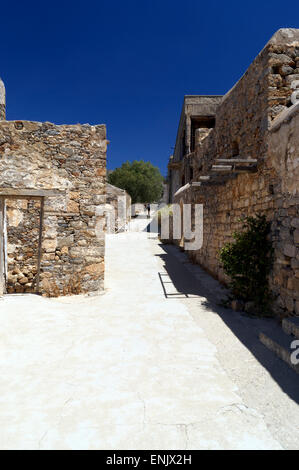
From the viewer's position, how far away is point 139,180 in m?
36.7

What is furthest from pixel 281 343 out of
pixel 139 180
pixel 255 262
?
pixel 139 180

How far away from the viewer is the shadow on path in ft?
9.41

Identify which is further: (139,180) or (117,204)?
(139,180)

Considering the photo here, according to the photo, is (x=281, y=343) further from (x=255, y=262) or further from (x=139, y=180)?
(x=139, y=180)

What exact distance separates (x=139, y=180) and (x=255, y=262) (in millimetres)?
32859

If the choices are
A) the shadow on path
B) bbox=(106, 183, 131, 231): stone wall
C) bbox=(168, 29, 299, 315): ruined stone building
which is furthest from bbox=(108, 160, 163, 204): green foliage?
bbox=(168, 29, 299, 315): ruined stone building

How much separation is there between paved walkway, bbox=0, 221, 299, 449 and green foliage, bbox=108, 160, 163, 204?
3243 cm

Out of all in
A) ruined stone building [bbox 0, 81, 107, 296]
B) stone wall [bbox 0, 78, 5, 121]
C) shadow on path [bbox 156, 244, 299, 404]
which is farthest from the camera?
stone wall [bbox 0, 78, 5, 121]

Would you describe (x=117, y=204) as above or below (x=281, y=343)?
above

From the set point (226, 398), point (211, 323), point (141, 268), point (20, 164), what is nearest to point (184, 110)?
point (141, 268)

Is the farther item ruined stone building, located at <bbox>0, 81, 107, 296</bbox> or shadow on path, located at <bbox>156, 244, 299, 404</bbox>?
ruined stone building, located at <bbox>0, 81, 107, 296</bbox>

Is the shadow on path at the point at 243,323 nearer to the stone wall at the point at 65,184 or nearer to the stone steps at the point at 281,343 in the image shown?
the stone steps at the point at 281,343

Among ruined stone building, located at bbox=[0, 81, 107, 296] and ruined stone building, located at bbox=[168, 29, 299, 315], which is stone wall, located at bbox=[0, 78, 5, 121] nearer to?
ruined stone building, located at bbox=[0, 81, 107, 296]

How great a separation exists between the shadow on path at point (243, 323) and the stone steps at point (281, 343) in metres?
0.05
